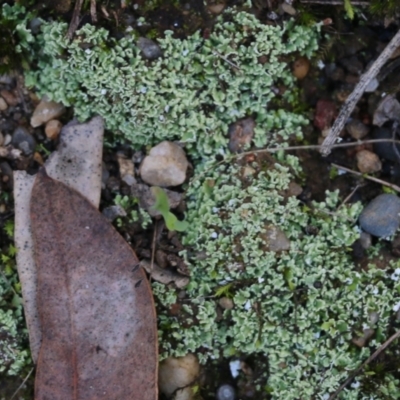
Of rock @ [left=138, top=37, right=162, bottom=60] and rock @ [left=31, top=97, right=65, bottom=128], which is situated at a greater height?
rock @ [left=138, top=37, right=162, bottom=60]

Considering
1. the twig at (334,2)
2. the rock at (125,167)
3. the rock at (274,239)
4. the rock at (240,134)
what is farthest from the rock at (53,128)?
the twig at (334,2)

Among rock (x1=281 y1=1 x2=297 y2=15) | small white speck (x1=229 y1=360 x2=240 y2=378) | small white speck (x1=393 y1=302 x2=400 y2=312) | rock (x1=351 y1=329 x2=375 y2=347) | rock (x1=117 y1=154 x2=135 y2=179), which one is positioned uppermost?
rock (x1=281 y1=1 x2=297 y2=15)

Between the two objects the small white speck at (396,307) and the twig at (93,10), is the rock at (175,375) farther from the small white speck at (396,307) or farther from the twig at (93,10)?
the twig at (93,10)

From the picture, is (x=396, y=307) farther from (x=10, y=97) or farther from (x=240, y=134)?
(x=10, y=97)

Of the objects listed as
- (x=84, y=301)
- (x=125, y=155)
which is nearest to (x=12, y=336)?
(x=84, y=301)

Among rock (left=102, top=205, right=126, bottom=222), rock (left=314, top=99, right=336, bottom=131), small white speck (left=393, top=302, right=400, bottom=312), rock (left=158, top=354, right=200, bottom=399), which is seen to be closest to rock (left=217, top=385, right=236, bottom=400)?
rock (left=158, top=354, right=200, bottom=399)

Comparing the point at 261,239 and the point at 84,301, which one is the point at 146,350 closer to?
the point at 84,301

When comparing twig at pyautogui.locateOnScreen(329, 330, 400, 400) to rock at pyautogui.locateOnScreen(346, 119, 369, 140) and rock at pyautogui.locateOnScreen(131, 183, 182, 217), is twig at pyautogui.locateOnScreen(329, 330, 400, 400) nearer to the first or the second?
rock at pyautogui.locateOnScreen(346, 119, 369, 140)
